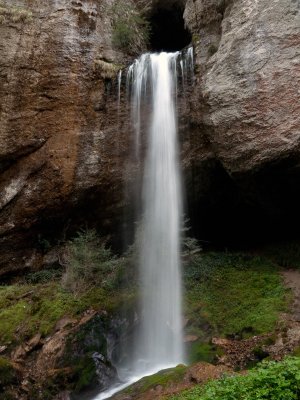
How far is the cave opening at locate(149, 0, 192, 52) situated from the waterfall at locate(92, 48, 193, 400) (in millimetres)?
4620

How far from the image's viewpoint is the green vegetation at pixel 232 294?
9961mm

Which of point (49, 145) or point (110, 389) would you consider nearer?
point (110, 389)

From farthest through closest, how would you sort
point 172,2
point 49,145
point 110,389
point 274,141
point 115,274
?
point 172,2
point 49,145
point 115,274
point 274,141
point 110,389

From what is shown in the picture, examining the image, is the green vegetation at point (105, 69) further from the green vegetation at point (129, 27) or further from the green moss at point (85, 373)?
the green moss at point (85, 373)

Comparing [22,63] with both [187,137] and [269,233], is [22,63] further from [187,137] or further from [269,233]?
[269,233]

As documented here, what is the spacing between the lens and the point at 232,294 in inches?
450

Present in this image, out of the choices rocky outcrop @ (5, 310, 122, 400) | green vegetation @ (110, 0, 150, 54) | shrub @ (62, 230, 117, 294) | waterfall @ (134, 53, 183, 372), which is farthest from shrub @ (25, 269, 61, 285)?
green vegetation @ (110, 0, 150, 54)

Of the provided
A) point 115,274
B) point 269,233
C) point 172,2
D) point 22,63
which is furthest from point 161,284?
point 172,2

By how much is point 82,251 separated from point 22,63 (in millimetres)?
6543

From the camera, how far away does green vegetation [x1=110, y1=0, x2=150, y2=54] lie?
15.1 metres

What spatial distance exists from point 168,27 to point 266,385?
55.5 feet

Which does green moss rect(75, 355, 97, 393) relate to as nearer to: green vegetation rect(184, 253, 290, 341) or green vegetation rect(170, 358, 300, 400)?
green vegetation rect(184, 253, 290, 341)

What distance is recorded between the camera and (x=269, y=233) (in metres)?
14.2

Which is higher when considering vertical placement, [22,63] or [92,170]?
[22,63]
